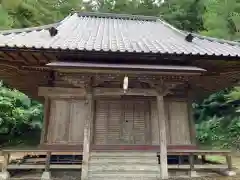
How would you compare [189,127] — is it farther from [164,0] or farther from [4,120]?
[164,0]

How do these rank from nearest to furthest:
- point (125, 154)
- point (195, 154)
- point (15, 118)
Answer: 1. point (125, 154)
2. point (195, 154)
3. point (15, 118)

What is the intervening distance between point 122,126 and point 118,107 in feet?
2.12

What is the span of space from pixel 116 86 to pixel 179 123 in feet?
8.51

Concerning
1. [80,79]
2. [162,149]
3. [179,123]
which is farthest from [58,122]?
[179,123]

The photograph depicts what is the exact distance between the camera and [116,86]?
7887 millimetres

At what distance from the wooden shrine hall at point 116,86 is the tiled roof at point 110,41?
3cm

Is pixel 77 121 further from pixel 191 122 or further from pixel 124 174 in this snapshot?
pixel 191 122

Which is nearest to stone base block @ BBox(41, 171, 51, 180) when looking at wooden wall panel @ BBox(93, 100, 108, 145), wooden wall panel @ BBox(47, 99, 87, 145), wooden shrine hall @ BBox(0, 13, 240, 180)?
wooden shrine hall @ BBox(0, 13, 240, 180)

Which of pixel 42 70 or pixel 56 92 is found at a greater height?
pixel 42 70

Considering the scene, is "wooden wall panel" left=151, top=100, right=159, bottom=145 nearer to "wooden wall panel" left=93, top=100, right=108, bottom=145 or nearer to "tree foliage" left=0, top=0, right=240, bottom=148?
"wooden wall panel" left=93, top=100, right=108, bottom=145

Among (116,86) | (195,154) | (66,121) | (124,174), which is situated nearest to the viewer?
(124,174)

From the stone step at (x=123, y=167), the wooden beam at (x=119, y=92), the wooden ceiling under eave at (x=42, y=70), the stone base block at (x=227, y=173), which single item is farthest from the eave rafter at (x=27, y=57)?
the stone base block at (x=227, y=173)

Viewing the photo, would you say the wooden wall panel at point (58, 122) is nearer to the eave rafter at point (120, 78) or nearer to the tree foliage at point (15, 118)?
the eave rafter at point (120, 78)

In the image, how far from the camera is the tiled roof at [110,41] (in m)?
6.29
